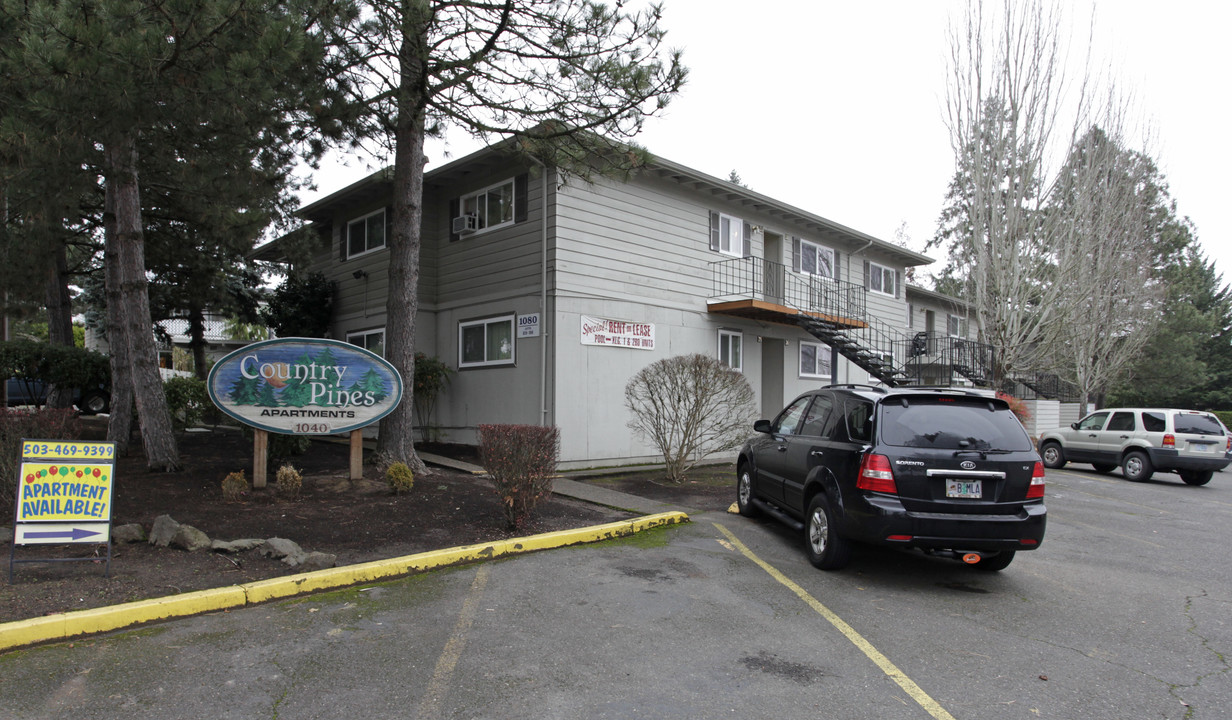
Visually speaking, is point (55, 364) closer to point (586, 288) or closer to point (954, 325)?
point (586, 288)

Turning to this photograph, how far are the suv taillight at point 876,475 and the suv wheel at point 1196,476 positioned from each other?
45.4 feet

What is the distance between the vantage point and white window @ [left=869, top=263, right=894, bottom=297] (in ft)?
71.8

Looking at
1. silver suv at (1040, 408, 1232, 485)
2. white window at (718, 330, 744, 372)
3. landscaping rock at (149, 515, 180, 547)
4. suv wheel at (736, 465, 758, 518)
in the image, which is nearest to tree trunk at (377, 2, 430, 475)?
landscaping rock at (149, 515, 180, 547)

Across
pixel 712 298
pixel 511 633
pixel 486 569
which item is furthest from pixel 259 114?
pixel 712 298

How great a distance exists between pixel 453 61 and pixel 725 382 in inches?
249

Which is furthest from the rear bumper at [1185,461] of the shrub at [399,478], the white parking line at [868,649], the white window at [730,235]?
the shrub at [399,478]

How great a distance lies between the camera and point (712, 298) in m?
16.0

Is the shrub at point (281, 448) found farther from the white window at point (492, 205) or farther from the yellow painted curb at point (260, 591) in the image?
the white window at point (492, 205)

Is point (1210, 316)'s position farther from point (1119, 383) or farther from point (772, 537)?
point (772, 537)

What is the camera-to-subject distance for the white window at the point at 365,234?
56.4 feet

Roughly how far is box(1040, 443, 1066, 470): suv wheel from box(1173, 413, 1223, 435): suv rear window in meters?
2.72

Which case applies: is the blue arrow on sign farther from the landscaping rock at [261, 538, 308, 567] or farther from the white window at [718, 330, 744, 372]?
the white window at [718, 330, 744, 372]

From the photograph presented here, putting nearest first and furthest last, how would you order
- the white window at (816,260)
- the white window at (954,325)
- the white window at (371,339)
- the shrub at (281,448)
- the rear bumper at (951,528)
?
the rear bumper at (951,528) → the shrub at (281,448) → the white window at (371,339) → the white window at (816,260) → the white window at (954,325)

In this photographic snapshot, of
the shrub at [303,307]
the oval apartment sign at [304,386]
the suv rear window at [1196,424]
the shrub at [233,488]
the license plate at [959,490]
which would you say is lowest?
the shrub at [233,488]
